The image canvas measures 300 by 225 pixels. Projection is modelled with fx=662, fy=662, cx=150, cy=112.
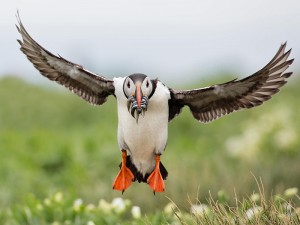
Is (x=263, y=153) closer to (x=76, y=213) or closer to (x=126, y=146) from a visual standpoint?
(x=76, y=213)

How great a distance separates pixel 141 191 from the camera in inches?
371

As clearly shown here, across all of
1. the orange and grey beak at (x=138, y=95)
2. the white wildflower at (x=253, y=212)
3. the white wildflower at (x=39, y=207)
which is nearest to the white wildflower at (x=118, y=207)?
the white wildflower at (x=39, y=207)

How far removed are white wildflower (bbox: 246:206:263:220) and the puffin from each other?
1.57m

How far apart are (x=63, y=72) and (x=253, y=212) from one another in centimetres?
211

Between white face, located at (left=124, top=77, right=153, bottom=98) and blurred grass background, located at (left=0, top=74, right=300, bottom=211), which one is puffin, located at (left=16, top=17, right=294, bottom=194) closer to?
white face, located at (left=124, top=77, right=153, bottom=98)


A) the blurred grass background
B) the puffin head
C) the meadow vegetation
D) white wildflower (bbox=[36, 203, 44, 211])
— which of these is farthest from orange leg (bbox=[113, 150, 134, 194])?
white wildflower (bbox=[36, 203, 44, 211])

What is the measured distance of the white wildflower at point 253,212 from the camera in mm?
4953

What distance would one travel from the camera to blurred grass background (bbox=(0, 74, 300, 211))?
9415 mm

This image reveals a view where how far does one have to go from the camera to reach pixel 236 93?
3.48m

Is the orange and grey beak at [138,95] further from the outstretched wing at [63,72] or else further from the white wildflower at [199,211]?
the white wildflower at [199,211]

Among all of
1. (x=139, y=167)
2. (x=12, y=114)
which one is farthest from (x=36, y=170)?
(x=139, y=167)

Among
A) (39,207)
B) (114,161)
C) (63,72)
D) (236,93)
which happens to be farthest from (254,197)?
(114,161)

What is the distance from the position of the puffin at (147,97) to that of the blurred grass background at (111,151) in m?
1.96

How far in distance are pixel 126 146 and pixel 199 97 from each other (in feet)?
1.56
